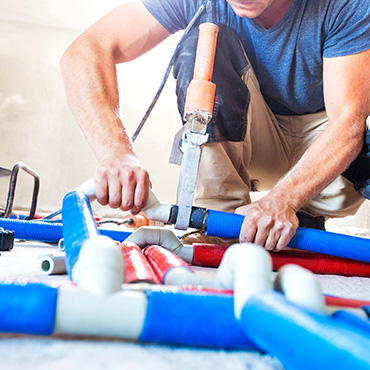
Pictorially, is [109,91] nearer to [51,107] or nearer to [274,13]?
[274,13]

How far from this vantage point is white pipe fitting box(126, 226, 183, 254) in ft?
3.51

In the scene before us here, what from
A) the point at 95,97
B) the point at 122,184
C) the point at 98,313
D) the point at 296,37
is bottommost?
the point at 98,313

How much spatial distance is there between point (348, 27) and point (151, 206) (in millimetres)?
918

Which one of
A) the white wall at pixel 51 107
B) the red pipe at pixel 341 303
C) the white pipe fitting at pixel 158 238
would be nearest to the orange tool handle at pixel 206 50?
the white pipe fitting at pixel 158 238

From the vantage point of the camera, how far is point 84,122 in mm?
1188

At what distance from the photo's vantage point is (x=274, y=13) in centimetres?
142

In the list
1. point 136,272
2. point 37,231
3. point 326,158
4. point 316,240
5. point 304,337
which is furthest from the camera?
point 37,231

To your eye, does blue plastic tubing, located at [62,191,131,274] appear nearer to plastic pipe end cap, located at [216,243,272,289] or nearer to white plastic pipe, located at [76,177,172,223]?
white plastic pipe, located at [76,177,172,223]

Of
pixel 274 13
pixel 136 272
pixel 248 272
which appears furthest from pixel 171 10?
pixel 248 272

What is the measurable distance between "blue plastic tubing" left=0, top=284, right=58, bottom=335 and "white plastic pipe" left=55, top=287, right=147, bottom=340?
0.03 feet

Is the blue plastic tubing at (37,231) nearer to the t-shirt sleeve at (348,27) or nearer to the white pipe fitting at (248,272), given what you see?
the white pipe fitting at (248,272)

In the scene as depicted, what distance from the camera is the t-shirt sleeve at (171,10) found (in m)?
1.41

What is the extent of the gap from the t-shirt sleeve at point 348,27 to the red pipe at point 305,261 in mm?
684

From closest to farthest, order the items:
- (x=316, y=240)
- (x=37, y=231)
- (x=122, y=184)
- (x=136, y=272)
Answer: (x=136, y=272) → (x=122, y=184) → (x=316, y=240) → (x=37, y=231)
